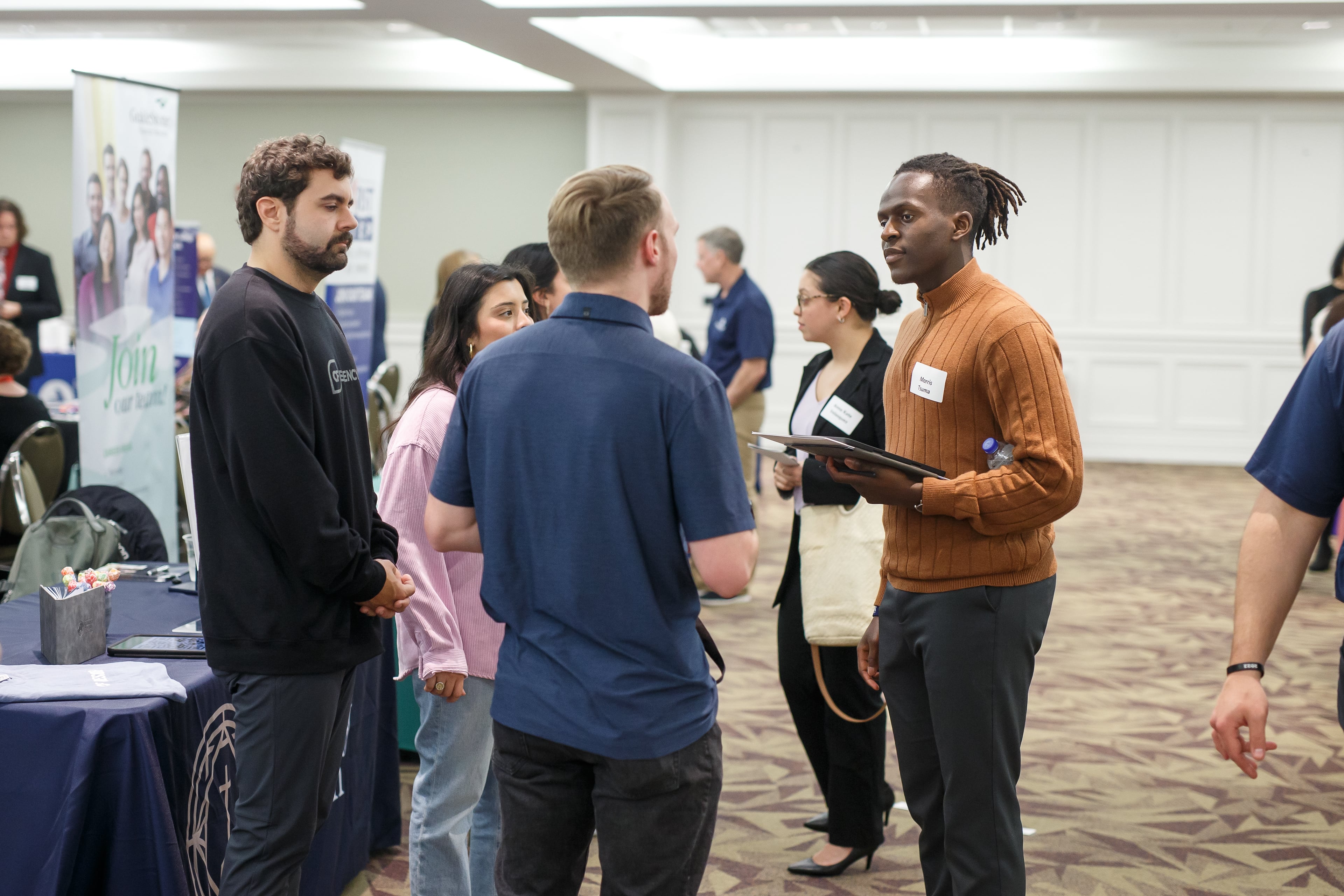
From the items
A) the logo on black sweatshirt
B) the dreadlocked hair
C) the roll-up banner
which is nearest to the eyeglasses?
the dreadlocked hair

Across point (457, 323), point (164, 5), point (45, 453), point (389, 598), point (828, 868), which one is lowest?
point (828, 868)

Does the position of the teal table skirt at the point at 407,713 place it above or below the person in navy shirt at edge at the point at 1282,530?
below

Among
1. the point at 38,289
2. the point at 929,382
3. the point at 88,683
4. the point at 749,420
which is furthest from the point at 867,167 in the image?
the point at 88,683

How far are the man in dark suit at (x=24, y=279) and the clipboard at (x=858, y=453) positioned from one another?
6.53 metres

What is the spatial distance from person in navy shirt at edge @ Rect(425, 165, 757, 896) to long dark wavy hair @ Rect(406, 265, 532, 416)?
76 cm

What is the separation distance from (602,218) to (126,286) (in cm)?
339

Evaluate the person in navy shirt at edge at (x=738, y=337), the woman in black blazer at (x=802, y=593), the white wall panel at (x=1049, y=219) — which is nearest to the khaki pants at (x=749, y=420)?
the person in navy shirt at edge at (x=738, y=337)

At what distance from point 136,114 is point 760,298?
9.63 feet

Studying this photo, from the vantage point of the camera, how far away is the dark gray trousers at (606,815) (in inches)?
57.7

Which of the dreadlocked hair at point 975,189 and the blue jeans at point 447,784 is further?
the blue jeans at point 447,784

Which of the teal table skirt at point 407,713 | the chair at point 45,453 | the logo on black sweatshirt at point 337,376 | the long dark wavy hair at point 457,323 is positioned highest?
the long dark wavy hair at point 457,323

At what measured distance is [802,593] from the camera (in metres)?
2.81

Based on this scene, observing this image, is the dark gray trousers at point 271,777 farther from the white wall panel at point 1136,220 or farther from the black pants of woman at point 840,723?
the white wall panel at point 1136,220

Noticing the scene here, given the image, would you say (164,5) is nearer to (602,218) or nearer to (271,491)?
(271,491)
